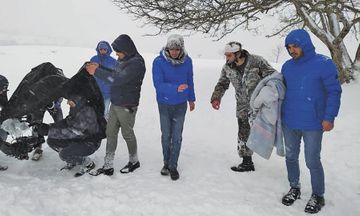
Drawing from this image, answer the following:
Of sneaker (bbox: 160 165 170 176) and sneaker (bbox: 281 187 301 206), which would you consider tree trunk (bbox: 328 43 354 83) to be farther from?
sneaker (bbox: 160 165 170 176)

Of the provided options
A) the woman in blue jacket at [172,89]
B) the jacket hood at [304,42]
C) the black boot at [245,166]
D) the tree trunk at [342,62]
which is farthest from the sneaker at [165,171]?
the tree trunk at [342,62]

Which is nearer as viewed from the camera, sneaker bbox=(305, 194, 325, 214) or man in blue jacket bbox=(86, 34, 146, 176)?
sneaker bbox=(305, 194, 325, 214)

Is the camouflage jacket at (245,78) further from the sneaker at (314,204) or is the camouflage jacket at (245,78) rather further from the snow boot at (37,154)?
the snow boot at (37,154)

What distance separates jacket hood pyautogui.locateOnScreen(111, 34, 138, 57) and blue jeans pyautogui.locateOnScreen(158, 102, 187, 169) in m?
0.80

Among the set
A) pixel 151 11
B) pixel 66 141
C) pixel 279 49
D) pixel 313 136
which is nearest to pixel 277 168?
pixel 313 136

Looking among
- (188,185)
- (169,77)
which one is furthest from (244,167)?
(169,77)

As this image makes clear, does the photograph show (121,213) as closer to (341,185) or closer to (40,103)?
(40,103)

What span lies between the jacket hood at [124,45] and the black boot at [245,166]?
2.13 m

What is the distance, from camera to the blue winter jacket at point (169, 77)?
4.68 m

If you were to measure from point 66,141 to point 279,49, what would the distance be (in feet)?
228

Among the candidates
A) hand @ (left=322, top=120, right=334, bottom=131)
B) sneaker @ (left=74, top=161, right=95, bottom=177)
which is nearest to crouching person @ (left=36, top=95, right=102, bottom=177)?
sneaker @ (left=74, top=161, right=95, bottom=177)

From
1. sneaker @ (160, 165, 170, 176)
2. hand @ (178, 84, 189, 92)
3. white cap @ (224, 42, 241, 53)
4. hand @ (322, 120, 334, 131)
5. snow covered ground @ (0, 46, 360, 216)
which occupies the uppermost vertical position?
white cap @ (224, 42, 241, 53)

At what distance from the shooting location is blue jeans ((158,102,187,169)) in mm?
4837

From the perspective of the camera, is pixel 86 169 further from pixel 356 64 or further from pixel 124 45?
pixel 356 64
